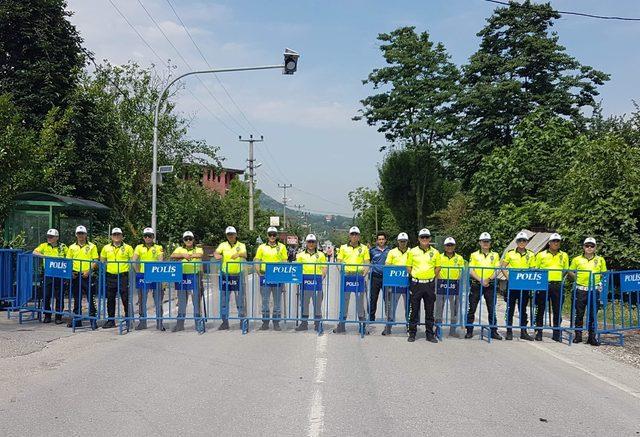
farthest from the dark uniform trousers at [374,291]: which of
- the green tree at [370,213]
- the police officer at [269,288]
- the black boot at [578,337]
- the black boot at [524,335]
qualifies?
the green tree at [370,213]

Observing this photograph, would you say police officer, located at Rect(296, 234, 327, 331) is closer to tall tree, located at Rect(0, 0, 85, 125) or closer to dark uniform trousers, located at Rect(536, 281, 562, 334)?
dark uniform trousers, located at Rect(536, 281, 562, 334)

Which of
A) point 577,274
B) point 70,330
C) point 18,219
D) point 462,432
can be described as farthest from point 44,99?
point 462,432

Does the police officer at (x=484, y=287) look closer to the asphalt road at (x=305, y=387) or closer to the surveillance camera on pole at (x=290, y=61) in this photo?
the asphalt road at (x=305, y=387)

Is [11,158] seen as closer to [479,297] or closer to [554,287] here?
[479,297]

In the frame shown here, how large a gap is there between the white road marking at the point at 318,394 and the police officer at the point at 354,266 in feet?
4.04

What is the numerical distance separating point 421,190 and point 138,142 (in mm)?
19976

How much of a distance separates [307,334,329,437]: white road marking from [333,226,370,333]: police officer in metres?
1.23

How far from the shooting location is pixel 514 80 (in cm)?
2806

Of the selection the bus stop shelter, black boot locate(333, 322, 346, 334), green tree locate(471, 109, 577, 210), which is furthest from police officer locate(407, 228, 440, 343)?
green tree locate(471, 109, 577, 210)

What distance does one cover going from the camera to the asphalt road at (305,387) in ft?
18.2

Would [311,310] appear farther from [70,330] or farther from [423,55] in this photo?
[423,55]

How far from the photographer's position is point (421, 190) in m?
41.4

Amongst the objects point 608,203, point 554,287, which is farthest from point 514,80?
point 554,287

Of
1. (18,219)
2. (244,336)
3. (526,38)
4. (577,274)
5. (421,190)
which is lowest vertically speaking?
(244,336)
